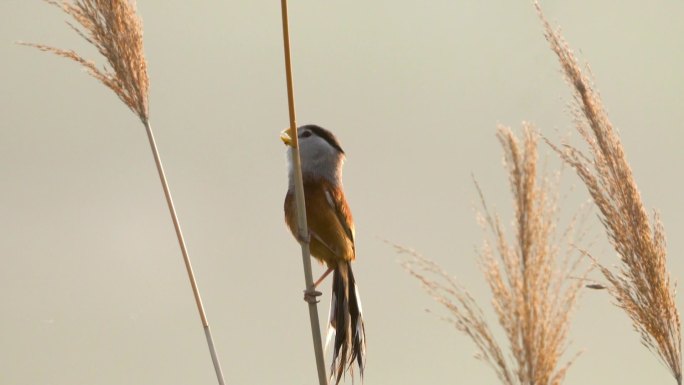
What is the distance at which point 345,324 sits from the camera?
2.97 metres

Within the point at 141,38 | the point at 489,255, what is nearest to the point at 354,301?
the point at 141,38

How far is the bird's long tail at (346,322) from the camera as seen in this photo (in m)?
2.78

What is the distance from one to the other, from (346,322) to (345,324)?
1cm

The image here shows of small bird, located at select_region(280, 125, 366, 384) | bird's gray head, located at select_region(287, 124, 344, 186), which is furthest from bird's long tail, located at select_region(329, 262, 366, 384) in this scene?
bird's gray head, located at select_region(287, 124, 344, 186)

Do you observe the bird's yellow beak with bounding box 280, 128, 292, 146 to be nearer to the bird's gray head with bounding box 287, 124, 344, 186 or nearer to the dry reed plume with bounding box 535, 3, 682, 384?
the bird's gray head with bounding box 287, 124, 344, 186

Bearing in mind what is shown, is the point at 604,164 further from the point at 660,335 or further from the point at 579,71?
the point at 660,335

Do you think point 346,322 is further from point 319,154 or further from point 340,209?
point 319,154

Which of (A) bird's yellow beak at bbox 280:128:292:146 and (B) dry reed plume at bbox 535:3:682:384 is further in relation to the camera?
(A) bird's yellow beak at bbox 280:128:292:146

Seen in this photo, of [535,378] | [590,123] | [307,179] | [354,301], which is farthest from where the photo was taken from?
[307,179]

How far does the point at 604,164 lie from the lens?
2.13 meters

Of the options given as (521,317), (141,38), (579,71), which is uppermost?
(141,38)

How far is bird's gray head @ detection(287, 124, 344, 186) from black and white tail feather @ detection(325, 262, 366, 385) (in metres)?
0.40

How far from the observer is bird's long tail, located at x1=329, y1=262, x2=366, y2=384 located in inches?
110

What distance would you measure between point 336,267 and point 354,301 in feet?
0.67
